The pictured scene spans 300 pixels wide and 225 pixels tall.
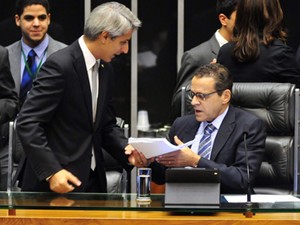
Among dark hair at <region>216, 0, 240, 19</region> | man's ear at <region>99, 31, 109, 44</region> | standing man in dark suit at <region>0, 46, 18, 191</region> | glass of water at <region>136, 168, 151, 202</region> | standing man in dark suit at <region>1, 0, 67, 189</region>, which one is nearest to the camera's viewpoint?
glass of water at <region>136, 168, 151, 202</region>

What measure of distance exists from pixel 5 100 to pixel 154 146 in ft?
Result: 6.11

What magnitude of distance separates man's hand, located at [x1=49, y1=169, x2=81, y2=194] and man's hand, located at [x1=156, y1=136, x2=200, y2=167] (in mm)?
472

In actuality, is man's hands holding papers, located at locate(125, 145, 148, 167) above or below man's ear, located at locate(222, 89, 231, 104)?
below

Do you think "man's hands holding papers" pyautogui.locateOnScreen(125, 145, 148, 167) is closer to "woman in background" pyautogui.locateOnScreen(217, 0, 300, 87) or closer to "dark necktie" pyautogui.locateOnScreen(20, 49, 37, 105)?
"woman in background" pyautogui.locateOnScreen(217, 0, 300, 87)

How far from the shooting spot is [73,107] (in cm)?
420

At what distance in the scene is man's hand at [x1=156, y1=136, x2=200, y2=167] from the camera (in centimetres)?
415

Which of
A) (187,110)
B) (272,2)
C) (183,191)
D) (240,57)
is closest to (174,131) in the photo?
(187,110)

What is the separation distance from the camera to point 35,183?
14.0 feet

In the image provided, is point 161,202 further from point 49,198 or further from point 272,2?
point 272,2

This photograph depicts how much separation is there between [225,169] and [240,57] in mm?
955

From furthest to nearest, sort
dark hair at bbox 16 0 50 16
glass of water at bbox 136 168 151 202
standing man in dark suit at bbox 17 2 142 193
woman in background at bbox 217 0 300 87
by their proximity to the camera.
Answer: dark hair at bbox 16 0 50 16
woman in background at bbox 217 0 300 87
standing man in dark suit at bbox 17 2 142 193
glass of water at bbox 136 168 151 202

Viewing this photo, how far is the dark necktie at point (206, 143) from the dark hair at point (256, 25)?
1.98 feet

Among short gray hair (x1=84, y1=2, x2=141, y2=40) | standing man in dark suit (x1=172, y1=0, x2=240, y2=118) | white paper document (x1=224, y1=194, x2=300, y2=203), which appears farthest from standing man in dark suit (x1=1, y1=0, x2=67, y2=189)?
white paper document (x1=224, y1=194, x2=300, y2=203)

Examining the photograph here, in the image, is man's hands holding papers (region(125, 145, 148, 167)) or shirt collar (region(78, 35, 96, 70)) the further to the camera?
shirt collar (region(78, 35, 96, 70))
